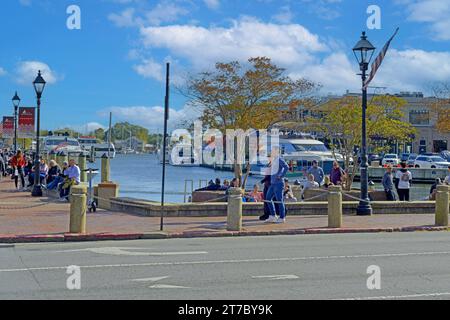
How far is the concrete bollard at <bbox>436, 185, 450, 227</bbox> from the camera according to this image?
58.8ft

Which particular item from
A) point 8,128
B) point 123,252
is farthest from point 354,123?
point 8,128

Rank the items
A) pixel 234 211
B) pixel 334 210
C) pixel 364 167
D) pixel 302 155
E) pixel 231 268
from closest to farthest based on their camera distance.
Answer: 1. pixel 231 268
2. pixel 234 211
3. pixel 334 210
4. pixel 364 167
5. pixel 302 155

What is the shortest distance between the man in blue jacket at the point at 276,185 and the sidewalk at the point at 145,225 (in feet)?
1.37

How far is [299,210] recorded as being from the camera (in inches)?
786

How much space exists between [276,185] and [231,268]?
6.86 meters

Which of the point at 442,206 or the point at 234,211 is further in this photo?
the point at 442,206

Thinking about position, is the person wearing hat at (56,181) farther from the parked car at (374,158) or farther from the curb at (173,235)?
the parked car at (374,158)

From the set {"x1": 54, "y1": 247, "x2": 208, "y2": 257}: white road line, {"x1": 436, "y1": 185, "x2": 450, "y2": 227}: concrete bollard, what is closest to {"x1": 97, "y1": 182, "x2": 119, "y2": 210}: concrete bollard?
{"x1": 54, "y1": 247, "x2": 208, "y2": 257}: white road line

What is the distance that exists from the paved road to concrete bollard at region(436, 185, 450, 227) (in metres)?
3.09

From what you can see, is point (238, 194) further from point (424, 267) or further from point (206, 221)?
point (424, 267)

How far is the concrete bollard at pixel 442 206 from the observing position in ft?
58.8

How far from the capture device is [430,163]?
5841 cm

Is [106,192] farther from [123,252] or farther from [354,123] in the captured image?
[354,123]

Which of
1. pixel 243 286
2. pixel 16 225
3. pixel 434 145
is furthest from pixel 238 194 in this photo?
pixel 434 145
